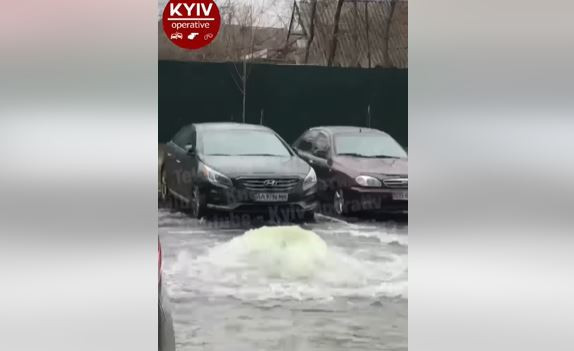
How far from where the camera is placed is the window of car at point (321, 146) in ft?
12.0

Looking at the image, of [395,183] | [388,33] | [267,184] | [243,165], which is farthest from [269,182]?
[388,33]

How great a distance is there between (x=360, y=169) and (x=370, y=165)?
6 cm

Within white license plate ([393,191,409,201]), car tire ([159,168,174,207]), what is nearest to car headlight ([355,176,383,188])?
white license plate ([393,191,409,201])

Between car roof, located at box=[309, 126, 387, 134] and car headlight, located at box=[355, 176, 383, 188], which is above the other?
car roof, located at box=[309, 126, 387, 134]

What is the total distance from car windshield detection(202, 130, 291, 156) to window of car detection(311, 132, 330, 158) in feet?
0.70

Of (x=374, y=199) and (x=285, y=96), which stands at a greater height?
(x=285, y=96)

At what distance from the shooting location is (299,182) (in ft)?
11.9

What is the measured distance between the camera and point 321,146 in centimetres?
367

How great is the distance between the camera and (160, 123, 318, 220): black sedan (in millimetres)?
3547

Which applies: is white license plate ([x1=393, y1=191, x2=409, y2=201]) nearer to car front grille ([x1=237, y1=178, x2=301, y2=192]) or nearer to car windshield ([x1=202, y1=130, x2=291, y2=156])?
car front grille ([x1=237, y1=178, x2=301, y2=192])

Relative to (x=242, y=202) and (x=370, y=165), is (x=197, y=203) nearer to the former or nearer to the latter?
(x=242, y=202)

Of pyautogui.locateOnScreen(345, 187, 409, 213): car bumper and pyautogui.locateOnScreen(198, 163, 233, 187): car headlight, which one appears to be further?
pyautogui.locateOnScreen(345, 187, 409, 213): car bumper
